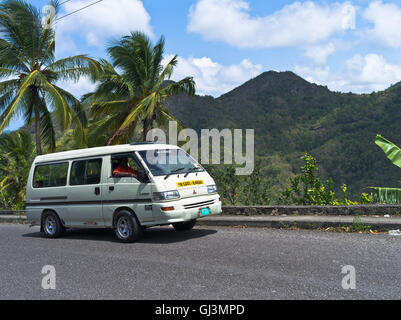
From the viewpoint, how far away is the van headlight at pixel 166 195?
26.4ft

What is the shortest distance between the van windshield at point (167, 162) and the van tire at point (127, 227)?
1092mm

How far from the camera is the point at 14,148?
21594 millimetres

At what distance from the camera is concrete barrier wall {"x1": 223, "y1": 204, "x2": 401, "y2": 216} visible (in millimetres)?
9250

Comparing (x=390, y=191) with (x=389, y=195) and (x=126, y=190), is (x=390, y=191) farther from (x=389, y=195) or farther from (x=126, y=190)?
(x=126, y=190)

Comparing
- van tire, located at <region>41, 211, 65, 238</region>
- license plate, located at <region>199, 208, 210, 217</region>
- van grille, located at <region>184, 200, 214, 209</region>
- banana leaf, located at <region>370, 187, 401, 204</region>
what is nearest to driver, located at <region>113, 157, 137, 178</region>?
van grille, located at <region>184, 200, 214, 209</region>

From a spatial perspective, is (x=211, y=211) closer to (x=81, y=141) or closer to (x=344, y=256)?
(x=344, y=256)

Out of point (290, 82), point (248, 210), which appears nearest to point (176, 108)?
point (290, 82)

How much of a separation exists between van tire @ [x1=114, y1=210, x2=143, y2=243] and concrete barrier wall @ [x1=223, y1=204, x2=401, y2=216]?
3.44 metres

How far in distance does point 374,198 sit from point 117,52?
12930 mm

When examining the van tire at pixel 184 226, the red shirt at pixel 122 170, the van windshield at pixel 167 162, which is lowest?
the van tire at pixel 184 226

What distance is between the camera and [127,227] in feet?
28.2

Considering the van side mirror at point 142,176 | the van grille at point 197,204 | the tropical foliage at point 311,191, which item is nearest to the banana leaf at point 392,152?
the tropical foliage at point 311,191

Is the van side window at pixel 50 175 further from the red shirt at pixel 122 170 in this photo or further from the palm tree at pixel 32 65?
the palm tree at pixel 32 65

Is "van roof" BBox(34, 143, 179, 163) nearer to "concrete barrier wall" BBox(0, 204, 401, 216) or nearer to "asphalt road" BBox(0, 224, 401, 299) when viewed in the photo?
"asphalt road" BBox(0, 224, 401, 299)
